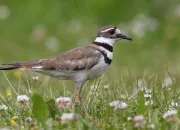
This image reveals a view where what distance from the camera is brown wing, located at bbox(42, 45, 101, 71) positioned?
20.8 ft

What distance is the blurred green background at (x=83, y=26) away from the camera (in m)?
12.4

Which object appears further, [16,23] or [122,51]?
[16,23]

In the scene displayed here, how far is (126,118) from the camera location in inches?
223

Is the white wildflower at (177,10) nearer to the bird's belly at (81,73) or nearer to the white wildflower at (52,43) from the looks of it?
the white wildflower at (52,43)

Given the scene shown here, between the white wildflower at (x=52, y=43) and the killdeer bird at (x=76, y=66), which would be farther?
the white wildflower at (x=52, y=43)

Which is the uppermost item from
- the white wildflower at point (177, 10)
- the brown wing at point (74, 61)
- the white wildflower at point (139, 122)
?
the white wildflower at point (177, 10)

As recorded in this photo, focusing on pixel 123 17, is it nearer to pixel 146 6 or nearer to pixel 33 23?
pixel 146 6

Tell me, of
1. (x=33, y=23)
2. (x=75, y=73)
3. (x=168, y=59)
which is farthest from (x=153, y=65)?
(x=75, y=73)

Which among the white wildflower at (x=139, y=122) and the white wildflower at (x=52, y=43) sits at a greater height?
the white wildflower at (x=52, y=43)

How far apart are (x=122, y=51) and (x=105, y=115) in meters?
6.58

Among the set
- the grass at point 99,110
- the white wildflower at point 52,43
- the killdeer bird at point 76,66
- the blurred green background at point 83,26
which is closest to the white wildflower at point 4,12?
the blurred green background at point 83,26

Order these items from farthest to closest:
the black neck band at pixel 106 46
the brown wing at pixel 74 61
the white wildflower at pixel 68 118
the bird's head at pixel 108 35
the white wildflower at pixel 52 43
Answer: the white wildflower at pixel 52 43
the bird's head at pixel 108 35
the black neck band at pixel 106 46
the brown wing at pixel 74 61
the white wildflower at pixel 68 118

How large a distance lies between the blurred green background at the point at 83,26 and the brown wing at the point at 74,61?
548 cm

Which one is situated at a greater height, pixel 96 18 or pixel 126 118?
pixel 96 18
